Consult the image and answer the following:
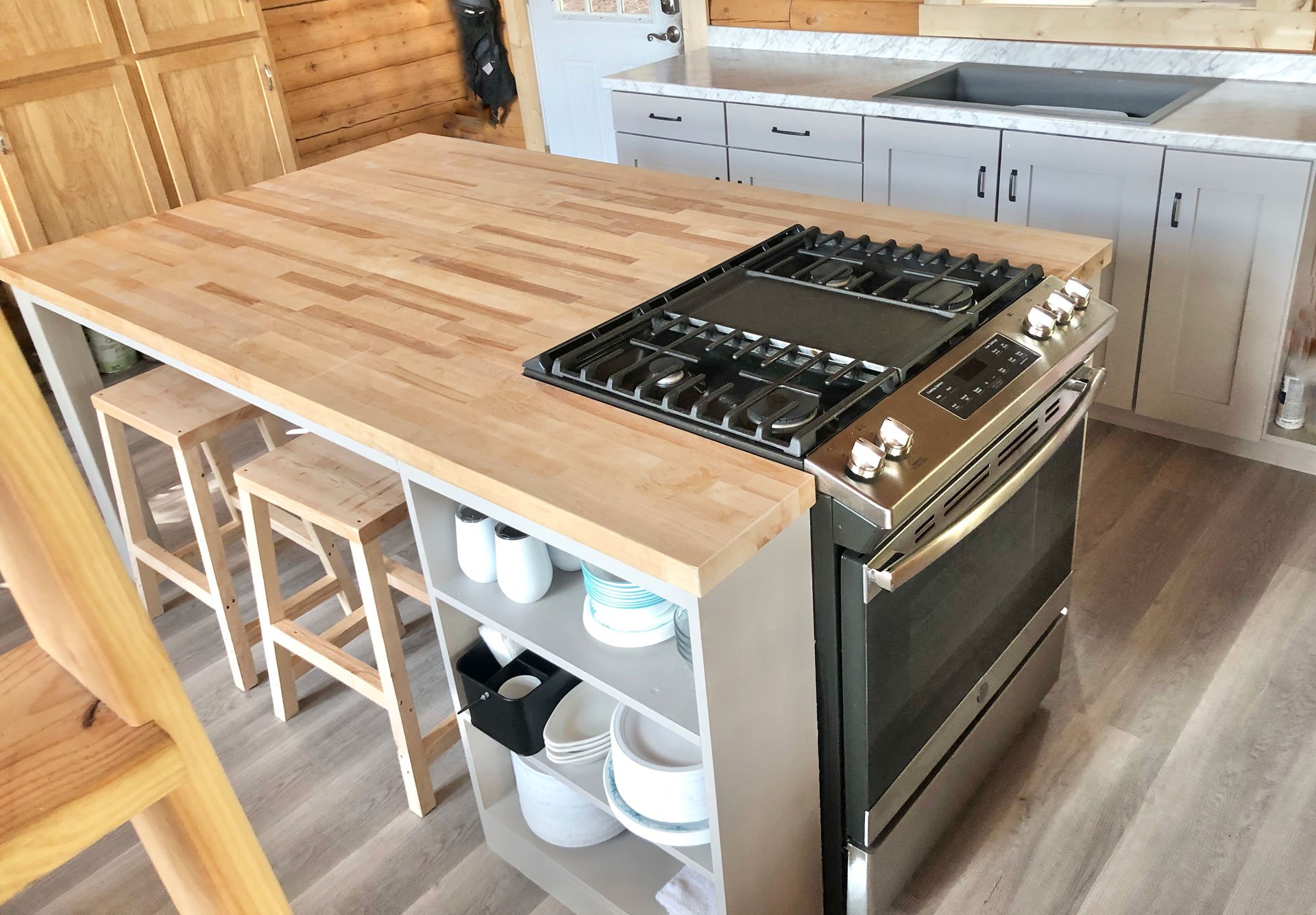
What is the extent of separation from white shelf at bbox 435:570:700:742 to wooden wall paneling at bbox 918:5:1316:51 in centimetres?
263

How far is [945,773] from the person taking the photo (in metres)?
1.84

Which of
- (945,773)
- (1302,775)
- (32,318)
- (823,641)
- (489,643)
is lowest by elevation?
(1302,775)

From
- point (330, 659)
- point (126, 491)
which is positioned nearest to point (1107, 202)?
point (330, 659)

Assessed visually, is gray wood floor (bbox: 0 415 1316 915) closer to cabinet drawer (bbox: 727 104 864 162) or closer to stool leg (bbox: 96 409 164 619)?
stool leg (bbox: 96 409 164 619)

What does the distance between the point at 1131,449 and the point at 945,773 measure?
1661 millimetres

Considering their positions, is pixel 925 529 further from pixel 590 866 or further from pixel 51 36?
pixel 51 36

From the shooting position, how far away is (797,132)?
3.54 metres

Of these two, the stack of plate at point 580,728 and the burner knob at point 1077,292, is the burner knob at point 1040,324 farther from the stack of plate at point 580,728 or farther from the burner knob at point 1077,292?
the stack of plate at point 580,728

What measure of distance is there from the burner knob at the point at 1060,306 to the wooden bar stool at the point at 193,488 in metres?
1.65

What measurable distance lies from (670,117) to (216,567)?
93.5 inches

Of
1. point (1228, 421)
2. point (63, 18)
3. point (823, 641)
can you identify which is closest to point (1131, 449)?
point (1228, 421)

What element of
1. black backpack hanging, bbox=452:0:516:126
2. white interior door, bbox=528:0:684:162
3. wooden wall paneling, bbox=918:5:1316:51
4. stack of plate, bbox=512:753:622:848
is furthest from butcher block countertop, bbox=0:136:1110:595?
black backpack hanging, bbox=452:0:516:126

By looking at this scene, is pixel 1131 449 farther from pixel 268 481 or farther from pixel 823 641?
pixel 268 481

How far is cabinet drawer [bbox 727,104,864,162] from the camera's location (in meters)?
3.40
